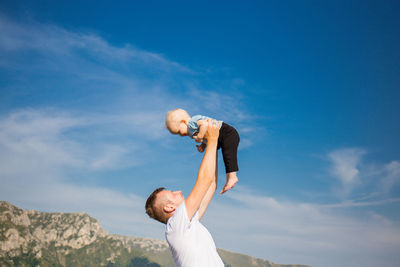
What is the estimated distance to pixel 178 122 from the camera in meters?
8.58

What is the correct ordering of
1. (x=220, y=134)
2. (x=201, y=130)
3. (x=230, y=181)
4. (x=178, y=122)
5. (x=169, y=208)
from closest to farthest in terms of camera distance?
1. (x=169, y=208)
2. (x=201, y=130)
3. (x=230, y=181)
4. (x=220, y=134)
5. (x=178, y=122)

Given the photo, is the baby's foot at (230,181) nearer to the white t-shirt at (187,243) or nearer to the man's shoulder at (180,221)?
the white t-shirt at (187,243)

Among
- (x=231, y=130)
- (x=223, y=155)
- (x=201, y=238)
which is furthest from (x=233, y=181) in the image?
(x=201, y=238)

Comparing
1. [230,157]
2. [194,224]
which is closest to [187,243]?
[194,224]

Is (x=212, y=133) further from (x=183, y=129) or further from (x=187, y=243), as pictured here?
(x=187, y=243)

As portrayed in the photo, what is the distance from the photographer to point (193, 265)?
259 inches

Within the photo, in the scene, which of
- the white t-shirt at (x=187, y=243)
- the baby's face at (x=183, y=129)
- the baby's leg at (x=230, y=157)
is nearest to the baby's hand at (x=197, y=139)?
the baby's face at (x=183, y=129)

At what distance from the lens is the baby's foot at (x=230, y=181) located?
7.94m

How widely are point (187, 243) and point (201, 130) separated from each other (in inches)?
91.0

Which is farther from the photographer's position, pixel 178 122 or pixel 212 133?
pixel 178 122

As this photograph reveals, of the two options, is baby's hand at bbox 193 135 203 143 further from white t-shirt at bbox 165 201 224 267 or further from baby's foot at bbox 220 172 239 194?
white t-shirt at bbox 165 201 224 267

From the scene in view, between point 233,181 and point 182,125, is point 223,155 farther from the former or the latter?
point 182,125

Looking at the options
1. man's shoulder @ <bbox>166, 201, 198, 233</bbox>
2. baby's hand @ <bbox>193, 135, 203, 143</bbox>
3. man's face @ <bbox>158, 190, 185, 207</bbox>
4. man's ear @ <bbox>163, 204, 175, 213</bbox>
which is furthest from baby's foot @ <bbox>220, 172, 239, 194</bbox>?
man's shoulder @ <bbox>166, 201, 198, 233</bbox>

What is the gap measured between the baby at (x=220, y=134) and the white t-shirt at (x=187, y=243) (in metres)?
1.53
